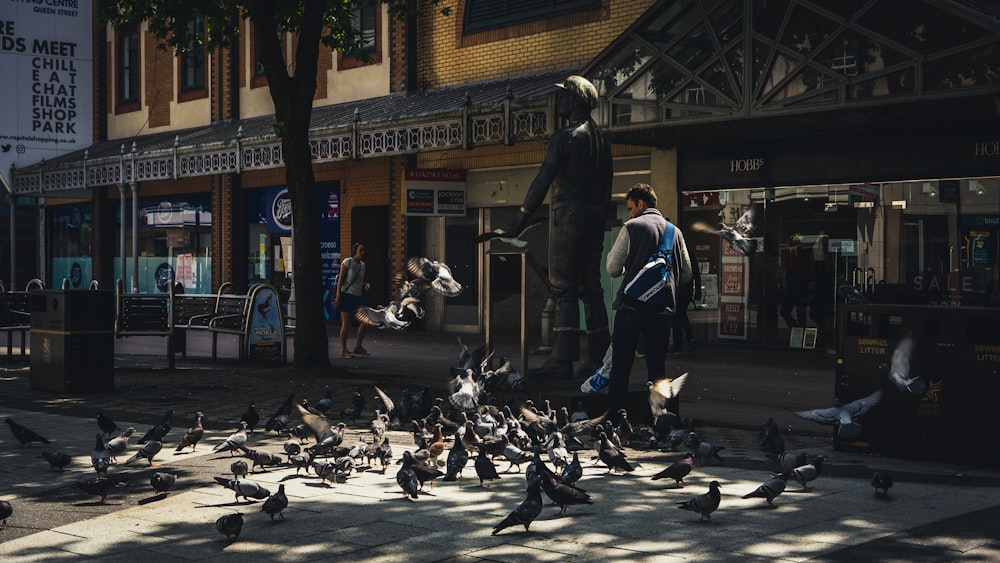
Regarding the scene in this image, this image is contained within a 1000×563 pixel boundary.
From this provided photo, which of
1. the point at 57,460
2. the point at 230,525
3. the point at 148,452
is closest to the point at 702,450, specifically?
the point at 230,525

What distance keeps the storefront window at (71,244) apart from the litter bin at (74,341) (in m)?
24.3

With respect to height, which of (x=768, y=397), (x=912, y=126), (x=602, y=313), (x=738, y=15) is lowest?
(x=768, y=397)

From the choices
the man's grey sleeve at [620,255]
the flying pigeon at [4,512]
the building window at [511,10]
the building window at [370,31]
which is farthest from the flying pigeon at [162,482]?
the building window at [370,31]

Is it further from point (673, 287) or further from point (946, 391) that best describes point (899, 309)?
point (673, 287)

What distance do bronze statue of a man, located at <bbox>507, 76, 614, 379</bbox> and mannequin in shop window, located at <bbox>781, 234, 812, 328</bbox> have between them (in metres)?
8.40

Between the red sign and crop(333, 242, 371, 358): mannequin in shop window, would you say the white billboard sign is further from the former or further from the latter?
the red sign

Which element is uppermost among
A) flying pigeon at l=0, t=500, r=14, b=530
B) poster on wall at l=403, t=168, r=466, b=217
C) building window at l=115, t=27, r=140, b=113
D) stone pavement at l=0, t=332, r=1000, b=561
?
building window at l=115, t=27, r=140, b=113

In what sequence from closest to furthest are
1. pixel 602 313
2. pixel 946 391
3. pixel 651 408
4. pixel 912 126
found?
1. pixel 946 391
2. pixel 651 408
3. pixel 602 313
4. pixel 912 126

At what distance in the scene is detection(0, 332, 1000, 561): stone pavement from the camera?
234 inches

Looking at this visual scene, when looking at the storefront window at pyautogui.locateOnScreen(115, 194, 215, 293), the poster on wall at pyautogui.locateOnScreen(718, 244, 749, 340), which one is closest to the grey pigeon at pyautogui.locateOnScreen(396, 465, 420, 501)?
the poster on wall at pyautogui.locateOnScreen(718, 244, 749, 340)

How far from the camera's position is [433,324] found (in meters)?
25.2

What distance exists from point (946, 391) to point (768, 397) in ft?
16.6

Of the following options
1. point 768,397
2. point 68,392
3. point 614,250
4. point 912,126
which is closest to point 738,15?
point 912,126

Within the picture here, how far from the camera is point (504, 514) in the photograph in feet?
22.5
